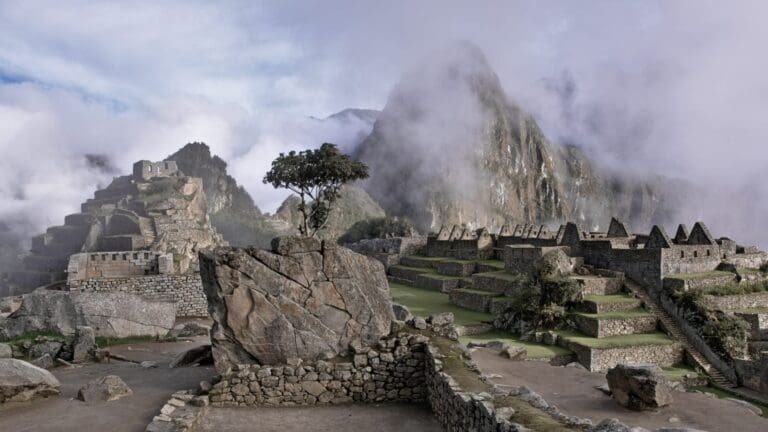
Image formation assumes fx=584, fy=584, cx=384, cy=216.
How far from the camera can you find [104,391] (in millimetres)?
11539

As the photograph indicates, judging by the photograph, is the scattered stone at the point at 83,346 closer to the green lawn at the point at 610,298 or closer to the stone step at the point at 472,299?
the stone step at the point at 472,299

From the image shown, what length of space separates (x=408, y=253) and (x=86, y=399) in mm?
41150

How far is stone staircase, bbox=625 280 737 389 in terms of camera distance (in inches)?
853

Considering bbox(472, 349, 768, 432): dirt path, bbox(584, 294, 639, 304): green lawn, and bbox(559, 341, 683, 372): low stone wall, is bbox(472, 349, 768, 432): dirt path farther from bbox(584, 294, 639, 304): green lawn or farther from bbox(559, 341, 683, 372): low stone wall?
bbox(584, 294, 639, 304): green lawn

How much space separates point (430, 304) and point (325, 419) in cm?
2078

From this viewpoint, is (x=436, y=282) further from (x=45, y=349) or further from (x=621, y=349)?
(x=45, y=349)

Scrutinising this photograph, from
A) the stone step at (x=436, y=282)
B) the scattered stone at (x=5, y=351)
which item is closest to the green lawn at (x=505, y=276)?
the stone step at (x=436, y=282)

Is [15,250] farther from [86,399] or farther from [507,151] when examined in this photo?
[507,151]

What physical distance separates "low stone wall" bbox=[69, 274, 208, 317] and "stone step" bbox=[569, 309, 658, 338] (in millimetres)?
15211

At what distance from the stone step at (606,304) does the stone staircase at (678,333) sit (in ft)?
2.40

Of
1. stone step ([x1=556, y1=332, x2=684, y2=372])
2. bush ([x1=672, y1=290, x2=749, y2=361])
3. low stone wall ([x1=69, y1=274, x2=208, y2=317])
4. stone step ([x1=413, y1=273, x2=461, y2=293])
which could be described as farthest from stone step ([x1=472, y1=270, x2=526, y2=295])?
low stone wall ([x1=69, y1=274, x2=208, y2=317])

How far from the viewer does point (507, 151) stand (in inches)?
7726

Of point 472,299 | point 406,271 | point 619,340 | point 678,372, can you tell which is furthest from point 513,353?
point 406,271

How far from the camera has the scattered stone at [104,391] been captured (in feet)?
37.5
